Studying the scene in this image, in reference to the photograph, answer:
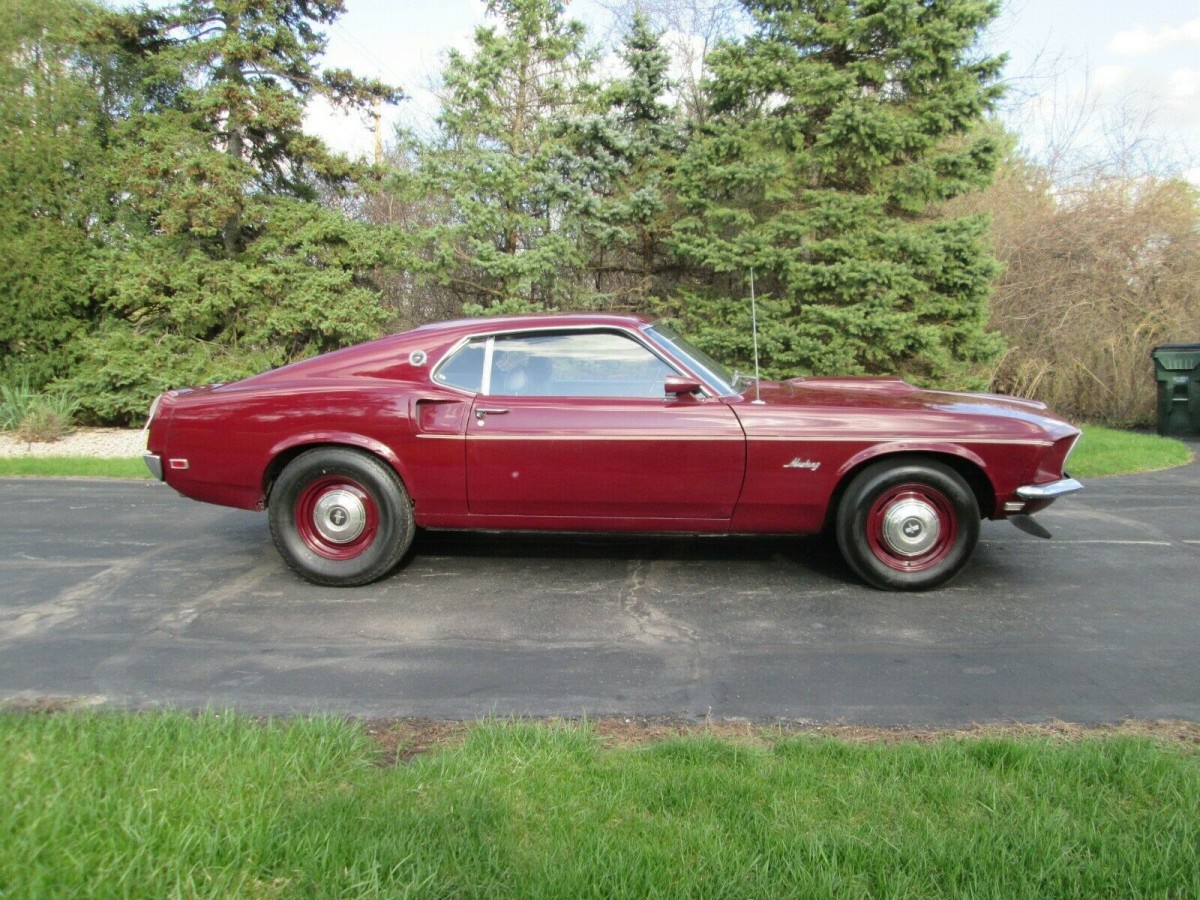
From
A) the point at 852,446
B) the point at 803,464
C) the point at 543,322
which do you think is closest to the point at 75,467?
the point at 543,322

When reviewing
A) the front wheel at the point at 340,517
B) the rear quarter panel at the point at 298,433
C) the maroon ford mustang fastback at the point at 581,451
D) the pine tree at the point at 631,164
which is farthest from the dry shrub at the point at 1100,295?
the front wheel at the point at 340,517

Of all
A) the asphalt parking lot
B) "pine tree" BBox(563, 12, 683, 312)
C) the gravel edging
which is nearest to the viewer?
the asphalt parking lot

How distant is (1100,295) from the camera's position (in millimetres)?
13969

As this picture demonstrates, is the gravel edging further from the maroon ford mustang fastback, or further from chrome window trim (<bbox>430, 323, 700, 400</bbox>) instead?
chrome window trim (<bbox>430, 323, 700, 400</bbox>)

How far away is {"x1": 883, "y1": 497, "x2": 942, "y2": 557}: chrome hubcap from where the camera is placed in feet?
16.3

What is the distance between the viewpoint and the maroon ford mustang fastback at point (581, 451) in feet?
16.1

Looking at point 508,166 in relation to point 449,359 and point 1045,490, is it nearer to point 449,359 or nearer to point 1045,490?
point 449,359

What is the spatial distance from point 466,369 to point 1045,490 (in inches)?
132

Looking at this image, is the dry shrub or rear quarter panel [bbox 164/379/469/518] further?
the dry shrub

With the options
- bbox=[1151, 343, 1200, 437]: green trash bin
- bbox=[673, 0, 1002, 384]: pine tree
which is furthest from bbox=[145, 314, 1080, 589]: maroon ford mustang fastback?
Answer: bbox=[1151, 343, 1200, 437]: green trash bin

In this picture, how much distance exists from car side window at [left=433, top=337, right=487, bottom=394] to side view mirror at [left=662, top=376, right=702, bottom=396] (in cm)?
110

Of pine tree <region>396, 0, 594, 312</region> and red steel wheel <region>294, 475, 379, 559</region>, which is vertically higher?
pine tree <region>396, 0, 594, 312</region>

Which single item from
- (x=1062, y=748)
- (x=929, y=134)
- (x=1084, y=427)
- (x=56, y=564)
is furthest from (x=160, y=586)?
(x=1084, y=427)

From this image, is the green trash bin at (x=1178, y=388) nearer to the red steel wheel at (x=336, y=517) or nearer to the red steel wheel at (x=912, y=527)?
the red steel wheel at (x=912, y=527)
